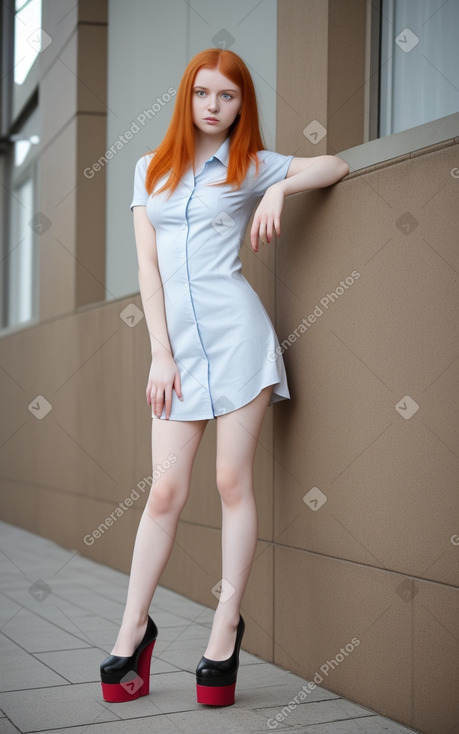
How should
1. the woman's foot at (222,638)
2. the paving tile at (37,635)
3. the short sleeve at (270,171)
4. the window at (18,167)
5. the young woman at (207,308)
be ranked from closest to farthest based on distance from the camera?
the woman's foot at (222,638)
the young woman at (207,308)
the short sleeve at (270,171)
the paving tile at (37,635)
the window at (18,167)

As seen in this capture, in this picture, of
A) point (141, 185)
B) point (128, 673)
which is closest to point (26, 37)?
point (141, 185)

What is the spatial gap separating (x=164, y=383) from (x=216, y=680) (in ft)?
2.57

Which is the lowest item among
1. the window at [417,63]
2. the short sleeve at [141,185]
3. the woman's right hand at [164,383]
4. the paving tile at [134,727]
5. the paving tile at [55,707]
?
the paving tile at [55,707]

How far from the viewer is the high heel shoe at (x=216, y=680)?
2.29m

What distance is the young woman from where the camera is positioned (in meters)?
2.39

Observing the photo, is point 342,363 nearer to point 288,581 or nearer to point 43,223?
point 288,581

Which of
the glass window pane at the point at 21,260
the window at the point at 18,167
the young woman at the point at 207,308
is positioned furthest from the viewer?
the glass window pane at the point at 21,260

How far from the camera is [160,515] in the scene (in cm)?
240

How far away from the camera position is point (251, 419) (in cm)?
240

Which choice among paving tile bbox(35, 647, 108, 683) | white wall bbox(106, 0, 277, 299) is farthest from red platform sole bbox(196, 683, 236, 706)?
white wall bbox(106, 0, 277, 299)

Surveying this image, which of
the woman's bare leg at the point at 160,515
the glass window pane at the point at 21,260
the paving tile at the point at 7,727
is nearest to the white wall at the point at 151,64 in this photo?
the woman's bare leg at the point at 160,515

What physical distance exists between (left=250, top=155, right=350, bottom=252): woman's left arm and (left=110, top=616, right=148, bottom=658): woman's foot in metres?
1.04

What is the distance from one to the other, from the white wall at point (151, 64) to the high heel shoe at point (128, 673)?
5.77 feet

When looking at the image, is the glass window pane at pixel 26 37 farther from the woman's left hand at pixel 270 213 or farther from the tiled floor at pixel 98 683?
the woman's left hand at pixel 270 213
